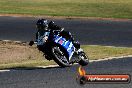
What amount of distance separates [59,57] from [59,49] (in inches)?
10.7

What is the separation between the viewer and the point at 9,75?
1374cm

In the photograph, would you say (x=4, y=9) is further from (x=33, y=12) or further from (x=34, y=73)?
(x=34, y=73)

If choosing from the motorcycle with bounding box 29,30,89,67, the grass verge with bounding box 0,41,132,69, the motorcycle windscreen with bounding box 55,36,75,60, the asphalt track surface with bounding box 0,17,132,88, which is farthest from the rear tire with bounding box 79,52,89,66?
the grass verge with bounding box 0,41,132,69

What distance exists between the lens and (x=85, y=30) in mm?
29219

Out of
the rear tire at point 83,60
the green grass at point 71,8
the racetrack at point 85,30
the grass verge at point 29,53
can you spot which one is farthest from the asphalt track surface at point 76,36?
the green grass at point 71,8

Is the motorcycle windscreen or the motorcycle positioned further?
the motorcycle windscreen

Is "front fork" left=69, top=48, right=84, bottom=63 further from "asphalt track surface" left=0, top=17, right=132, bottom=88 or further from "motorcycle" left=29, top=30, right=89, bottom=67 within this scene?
"asphalt track surface" left=0, top=17, right=132, bottom=88

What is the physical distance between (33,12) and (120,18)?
288 inches

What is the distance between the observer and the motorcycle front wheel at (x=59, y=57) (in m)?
15.5

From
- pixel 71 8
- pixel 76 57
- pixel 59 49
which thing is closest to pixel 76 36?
pixel 76 57

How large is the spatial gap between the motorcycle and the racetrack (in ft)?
24.3

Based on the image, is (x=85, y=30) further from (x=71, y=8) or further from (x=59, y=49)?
(x=59, y=49)

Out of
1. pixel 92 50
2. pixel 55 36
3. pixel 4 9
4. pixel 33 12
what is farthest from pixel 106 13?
pixel 55 36

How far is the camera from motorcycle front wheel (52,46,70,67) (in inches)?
611
